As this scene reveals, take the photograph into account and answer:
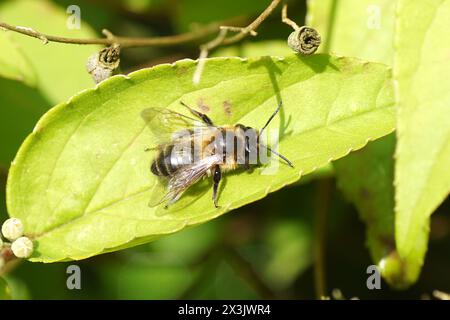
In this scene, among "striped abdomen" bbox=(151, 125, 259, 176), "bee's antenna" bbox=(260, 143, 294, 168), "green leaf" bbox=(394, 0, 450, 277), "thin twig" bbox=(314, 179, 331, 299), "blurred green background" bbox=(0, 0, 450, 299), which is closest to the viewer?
"green leaf" bbox=(394, 0, 450, 277)

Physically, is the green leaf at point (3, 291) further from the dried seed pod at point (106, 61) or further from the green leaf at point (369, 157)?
the green leaf at point (369, 157)

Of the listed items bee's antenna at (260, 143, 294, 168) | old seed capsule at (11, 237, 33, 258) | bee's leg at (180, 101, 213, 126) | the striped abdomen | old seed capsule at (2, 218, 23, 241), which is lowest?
old seed capsule at (11, 237, 33, 258)

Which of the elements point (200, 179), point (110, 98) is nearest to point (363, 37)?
point (200, 179)

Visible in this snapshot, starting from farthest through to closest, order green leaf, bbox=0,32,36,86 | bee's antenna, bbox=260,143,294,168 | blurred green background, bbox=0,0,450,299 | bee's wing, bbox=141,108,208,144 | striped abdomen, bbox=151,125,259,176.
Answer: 1. blurred green background, bbox=0,0,450,299
2. green leaf, bbox=0,32,36,86
3. striped abdomen, bbox=151,125,259,176
4. bee's wing, bbox=141,108,208,144
5. bee's antenna, bbox=260,143,294,168

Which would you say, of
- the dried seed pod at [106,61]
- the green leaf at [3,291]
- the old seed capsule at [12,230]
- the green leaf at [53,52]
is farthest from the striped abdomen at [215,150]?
the green leaf at [53,52]

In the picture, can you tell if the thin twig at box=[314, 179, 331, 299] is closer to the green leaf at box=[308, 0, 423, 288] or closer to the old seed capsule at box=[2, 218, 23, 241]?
the green leaf at box=[308, 0, 423, 288]

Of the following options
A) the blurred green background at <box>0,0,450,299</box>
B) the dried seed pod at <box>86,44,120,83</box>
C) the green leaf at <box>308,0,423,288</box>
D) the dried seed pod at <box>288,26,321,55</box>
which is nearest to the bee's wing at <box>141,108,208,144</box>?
the dried seed pod at <box>86,44,120,83</box>

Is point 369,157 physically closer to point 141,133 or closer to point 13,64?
point 141,133
